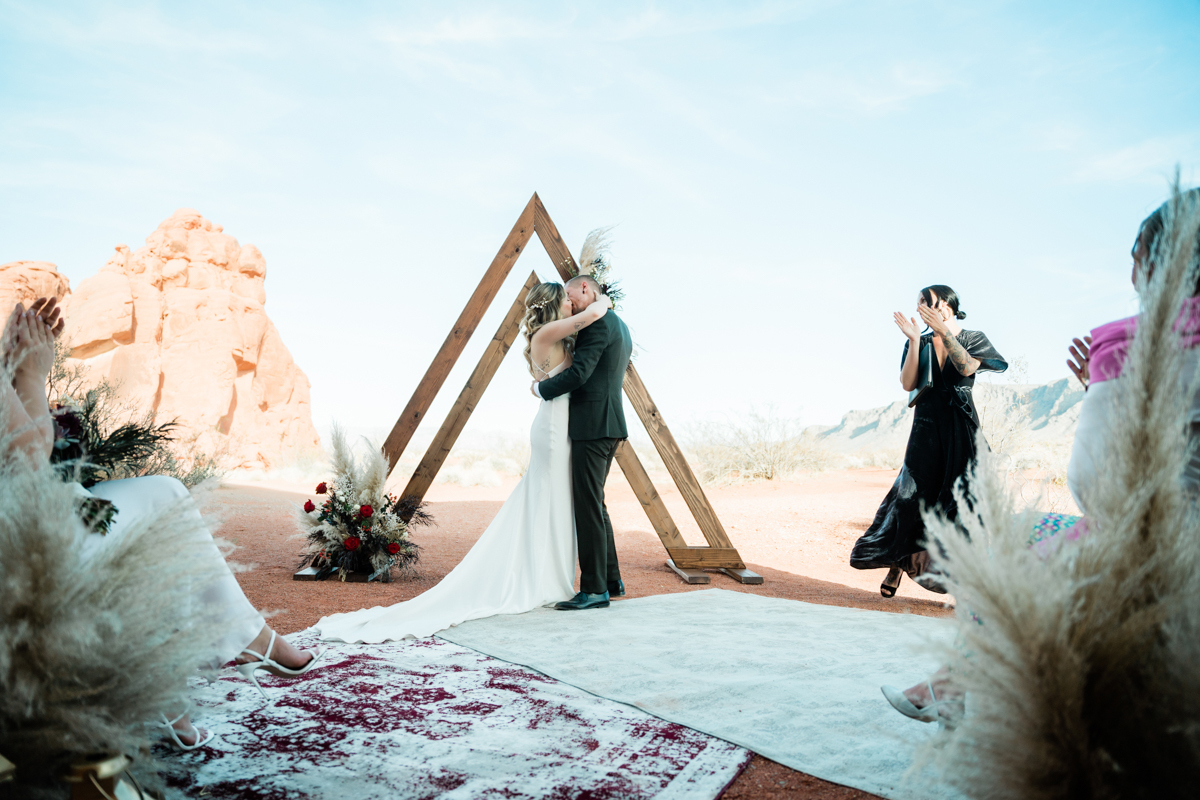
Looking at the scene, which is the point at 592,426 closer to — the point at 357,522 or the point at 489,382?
the point at 489,382

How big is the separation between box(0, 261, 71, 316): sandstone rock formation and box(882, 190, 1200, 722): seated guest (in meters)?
20.8

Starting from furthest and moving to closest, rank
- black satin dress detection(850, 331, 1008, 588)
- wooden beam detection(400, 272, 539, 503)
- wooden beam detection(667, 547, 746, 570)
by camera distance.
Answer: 1. wooden beam detection(667, 547, 746, 570)
2. wooden beam detection(400, 272, 539, 503)
3. black satin dress detection(850, 331, 1008, 588)

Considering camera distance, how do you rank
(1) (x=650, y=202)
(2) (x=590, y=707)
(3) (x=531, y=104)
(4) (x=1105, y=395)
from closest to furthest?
(4) (x=1105, y=395) < (2) (x=590, y=707) < (3) (x=531, y=104) < (1) (x=650, y=202)

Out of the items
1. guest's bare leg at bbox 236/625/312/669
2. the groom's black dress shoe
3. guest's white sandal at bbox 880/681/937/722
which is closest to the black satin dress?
the groom's black dress shoe

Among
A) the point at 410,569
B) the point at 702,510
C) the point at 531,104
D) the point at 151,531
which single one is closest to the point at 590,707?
the point at 151,531

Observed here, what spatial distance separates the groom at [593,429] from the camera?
431 centimetres

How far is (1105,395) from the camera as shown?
4.99 ft

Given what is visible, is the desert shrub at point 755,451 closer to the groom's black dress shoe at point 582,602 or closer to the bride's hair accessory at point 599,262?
the bride's hair accessory at point 599,262

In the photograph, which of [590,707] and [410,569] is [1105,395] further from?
[410,569]

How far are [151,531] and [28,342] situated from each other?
85cm

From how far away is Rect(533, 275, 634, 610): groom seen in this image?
4309 mm

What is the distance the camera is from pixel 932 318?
153 inches

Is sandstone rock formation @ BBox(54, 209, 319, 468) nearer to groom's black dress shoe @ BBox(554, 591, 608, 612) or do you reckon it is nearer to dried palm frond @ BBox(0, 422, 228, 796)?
groom's black dress shoe @ BBox(554, 591, 608, 612)

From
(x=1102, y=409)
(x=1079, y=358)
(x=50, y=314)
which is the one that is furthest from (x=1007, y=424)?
(x=50, y=314)
